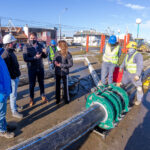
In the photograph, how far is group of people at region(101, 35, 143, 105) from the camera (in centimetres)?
400

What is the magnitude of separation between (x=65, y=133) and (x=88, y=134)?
102 centimetres

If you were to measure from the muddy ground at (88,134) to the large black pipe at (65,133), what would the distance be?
50cm

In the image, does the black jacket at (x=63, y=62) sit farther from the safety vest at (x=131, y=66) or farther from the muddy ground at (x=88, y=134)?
the safety vest at (x=131, y=66)

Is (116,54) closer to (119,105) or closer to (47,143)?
(119,105)

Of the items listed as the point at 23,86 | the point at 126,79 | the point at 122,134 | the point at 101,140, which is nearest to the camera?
the point at 101,140

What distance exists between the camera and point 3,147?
98.7 inches

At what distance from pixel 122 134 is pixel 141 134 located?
47 centimetres

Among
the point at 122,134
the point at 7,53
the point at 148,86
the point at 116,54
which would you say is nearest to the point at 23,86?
the point at 7,53

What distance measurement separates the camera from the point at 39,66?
3.83 metres

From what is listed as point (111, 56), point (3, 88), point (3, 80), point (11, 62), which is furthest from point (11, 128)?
point (111, 56)

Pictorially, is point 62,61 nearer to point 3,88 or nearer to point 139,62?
point 3,88

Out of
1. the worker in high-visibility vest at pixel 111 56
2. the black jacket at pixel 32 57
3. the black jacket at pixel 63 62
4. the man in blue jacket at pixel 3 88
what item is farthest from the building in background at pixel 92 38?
the man in blue jacket at pixel 3 88

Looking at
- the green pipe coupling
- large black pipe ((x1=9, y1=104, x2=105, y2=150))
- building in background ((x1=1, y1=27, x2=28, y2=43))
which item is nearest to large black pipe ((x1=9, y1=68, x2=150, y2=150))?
large black pipe ((x1=9, y1=104, x2=105, y2=150))

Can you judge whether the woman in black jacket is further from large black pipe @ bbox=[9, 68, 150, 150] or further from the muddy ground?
large black pipe @ bbox=[9, 68, 150, 150]
